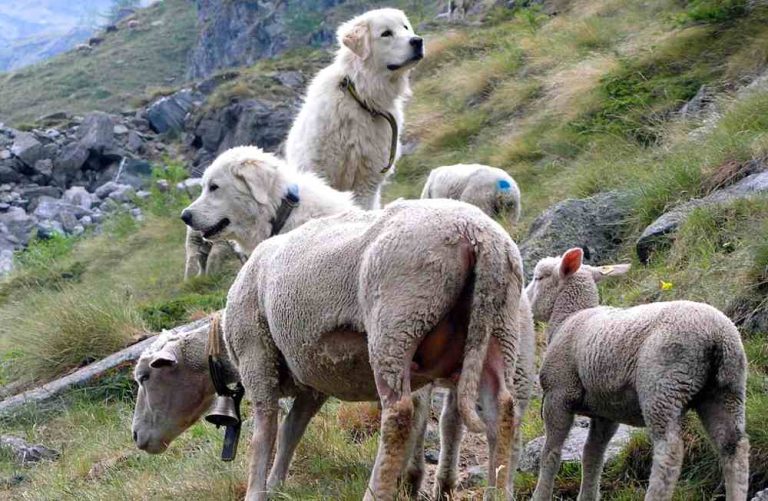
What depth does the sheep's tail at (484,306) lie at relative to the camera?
13.9 ft

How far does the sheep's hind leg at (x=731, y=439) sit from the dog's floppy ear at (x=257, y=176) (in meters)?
4.47

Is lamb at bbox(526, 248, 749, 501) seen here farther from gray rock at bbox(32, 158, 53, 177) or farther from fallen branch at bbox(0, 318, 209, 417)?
gray rock at bbox(32, 158, 53, 177)

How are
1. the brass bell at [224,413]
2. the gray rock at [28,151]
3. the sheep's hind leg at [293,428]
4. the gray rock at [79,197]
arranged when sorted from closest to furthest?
the sheep's hind leg at [293,428] → the brass bell at [224,413] → the gray rock at [79,197] → the gray rock at [28,151]

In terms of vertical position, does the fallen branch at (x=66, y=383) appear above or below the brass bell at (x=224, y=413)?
below

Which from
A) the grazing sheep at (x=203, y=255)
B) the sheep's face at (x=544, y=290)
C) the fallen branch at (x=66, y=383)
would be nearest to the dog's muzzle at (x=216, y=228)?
the fallen branch at (x=66, y=383)

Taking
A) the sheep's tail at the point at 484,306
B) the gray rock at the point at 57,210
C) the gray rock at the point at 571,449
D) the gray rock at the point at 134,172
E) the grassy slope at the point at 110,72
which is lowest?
the grassy slope at the point at 110,72

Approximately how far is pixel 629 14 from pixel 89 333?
1174 cm

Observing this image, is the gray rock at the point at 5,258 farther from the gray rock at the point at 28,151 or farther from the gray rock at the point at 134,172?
the gray rock at the point at 28,151

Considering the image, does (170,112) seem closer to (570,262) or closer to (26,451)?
(26,451)

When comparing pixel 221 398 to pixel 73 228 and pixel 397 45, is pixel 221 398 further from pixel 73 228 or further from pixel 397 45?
pixel 73 228

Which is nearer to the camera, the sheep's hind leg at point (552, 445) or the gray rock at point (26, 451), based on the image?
the sheep's hind leg at point (552, 445)

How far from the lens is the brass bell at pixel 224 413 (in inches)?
227

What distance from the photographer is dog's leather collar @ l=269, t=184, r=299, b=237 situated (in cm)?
802

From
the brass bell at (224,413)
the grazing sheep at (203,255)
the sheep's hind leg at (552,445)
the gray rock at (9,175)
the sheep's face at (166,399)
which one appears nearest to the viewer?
the sheep's hind leg at (552,445)
